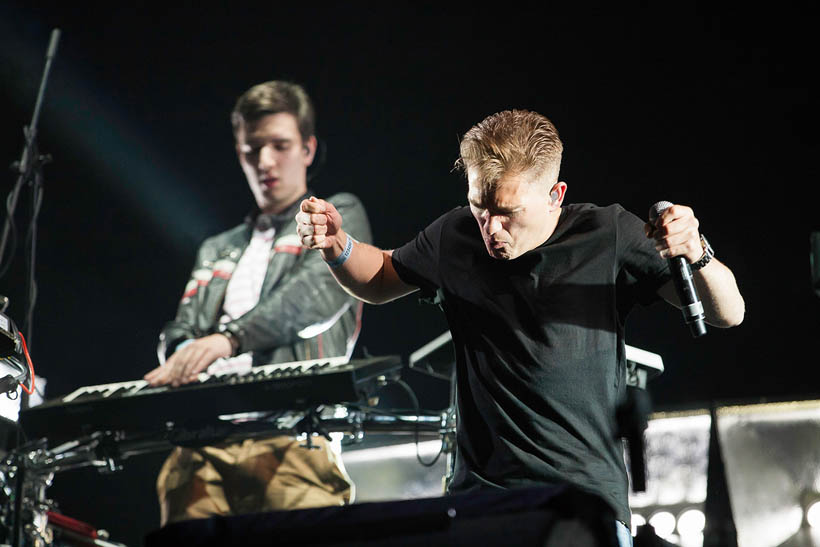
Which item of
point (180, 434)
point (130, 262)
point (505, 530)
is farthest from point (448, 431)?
point (130, 262)

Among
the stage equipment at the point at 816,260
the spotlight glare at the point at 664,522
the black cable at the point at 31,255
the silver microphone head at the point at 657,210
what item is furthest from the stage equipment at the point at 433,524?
the spotlight glare at the point at 664,522

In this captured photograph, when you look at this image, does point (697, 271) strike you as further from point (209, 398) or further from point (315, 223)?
point (209, 398)

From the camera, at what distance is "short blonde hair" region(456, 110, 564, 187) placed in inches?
90.6

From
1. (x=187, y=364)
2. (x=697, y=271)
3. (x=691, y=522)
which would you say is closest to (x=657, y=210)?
(x=697, y=271)

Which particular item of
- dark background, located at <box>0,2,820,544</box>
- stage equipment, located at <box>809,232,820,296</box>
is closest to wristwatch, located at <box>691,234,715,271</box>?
stage equipment, located at <box>809,232,820,296</box>

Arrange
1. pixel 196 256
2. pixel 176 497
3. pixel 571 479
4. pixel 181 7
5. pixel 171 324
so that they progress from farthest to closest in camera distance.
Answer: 1. pixel 181 7
2. pixel 196 256
3. pixel 171 324
4. pixel 176 497
5. pixel 571 479

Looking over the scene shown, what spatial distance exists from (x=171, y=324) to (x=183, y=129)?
6.05 feet

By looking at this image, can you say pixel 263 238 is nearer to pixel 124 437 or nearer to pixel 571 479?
pixel 124 437

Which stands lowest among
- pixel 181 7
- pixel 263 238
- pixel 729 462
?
pixel 729 462

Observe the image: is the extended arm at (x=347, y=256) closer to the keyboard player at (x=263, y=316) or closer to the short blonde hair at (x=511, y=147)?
the short blonde hair at (x=511, y=147)

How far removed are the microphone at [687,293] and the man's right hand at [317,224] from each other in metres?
0.85

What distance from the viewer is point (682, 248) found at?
203cm

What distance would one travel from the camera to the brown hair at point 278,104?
5652mm

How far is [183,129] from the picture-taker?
621 centimetres
